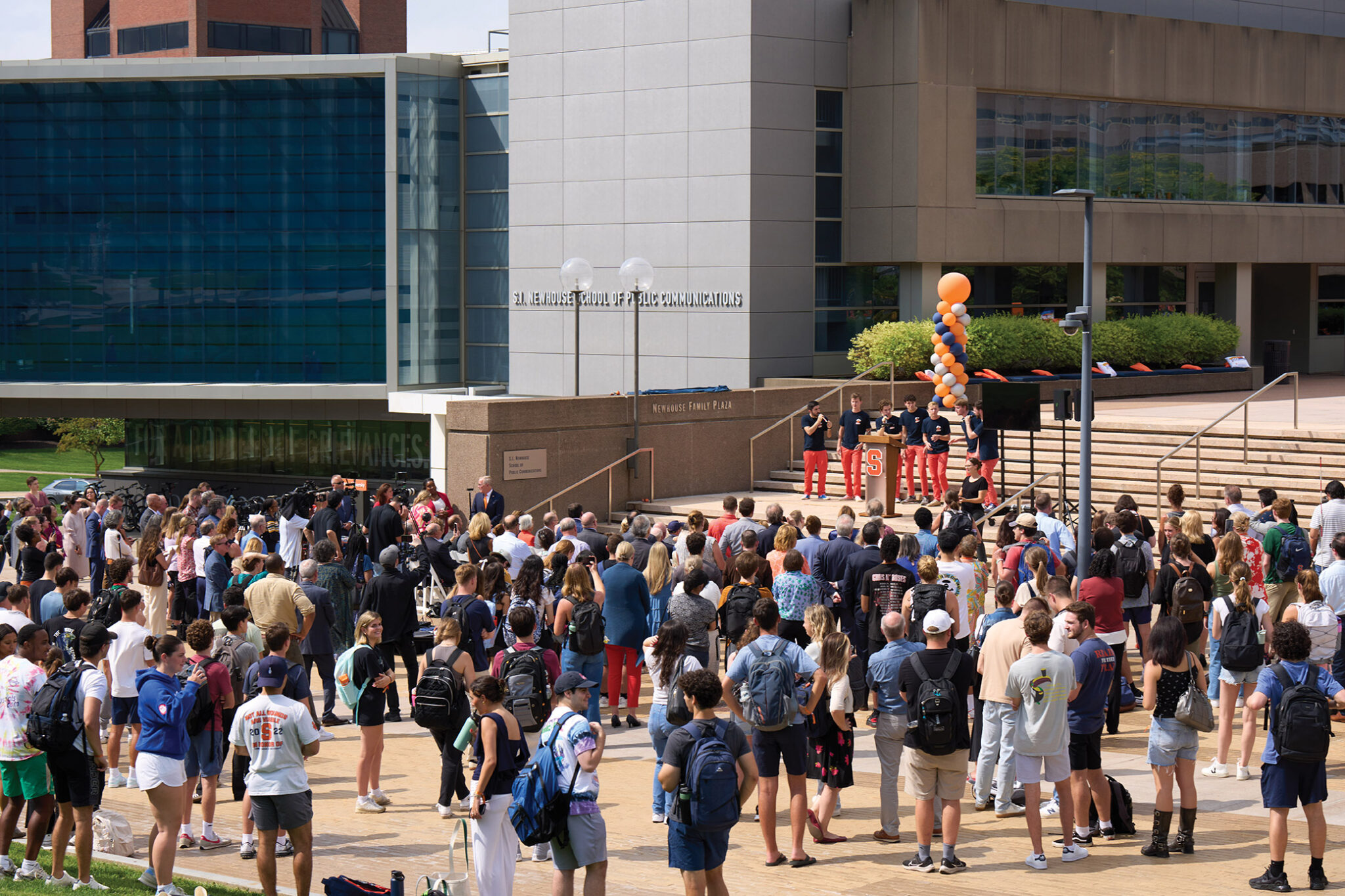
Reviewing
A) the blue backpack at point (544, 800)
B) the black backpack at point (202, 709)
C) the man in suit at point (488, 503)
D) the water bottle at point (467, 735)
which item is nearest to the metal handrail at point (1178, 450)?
the man in suit at point (488, 503)

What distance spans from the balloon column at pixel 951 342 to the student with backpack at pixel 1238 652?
49.7ft

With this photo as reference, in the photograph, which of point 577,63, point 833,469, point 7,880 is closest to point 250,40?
point 577,63

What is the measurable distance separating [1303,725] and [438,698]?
5.67 metres

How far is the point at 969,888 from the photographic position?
32.6 feet

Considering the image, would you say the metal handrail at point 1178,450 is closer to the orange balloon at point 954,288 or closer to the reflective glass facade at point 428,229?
the orange balloon at point 954,288

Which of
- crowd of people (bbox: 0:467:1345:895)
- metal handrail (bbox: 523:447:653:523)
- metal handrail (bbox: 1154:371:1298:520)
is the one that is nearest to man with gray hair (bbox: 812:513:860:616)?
crowd of people (bbox: 0:467:1345:895)

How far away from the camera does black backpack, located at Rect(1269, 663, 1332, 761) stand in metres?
9.68

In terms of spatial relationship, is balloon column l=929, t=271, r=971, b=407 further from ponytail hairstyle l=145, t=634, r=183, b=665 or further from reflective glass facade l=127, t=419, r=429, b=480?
ponytail hairstyle l=145, t=634, r=183, b=665

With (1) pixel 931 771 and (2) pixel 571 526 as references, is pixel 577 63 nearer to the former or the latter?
(2) pixel 571 526

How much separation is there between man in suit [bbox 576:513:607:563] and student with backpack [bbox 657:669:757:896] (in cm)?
776

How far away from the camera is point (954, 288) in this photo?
2847cm

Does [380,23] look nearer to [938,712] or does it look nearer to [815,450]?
[815,450]

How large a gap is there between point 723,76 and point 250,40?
58540 millimetres

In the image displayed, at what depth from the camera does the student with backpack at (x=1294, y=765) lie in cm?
969
